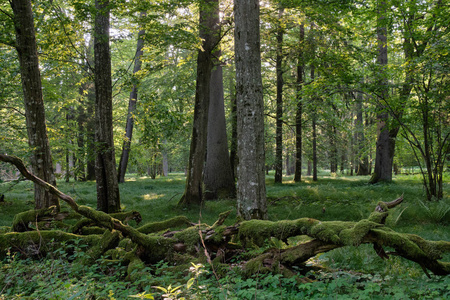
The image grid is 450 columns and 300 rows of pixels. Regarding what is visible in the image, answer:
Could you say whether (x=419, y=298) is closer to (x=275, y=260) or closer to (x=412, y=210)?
(x=275, y=260)

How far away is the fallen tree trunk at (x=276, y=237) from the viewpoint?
12.2 feet

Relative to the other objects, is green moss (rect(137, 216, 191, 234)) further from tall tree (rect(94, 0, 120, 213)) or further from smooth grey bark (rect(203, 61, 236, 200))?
smooth grey bark (rect(203, 61, 236, 200))

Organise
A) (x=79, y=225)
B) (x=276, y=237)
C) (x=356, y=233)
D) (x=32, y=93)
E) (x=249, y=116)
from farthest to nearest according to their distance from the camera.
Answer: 1. (x=32, y=93)
2. (x=79, y=225)
3. (x=249, y=116)
4. (x=276, y=237)
5. (x=356, y=233)

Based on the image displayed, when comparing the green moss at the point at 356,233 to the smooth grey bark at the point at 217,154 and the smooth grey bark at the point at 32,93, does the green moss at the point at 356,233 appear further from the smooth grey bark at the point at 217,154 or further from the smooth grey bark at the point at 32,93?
the smooth grey bark at the point at 217,154

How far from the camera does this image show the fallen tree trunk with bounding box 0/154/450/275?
3.72 metres

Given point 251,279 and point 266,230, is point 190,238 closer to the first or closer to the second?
point 266,230

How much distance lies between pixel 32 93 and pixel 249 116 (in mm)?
5680

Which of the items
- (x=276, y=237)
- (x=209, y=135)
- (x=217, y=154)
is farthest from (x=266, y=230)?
(x=209, y=135)

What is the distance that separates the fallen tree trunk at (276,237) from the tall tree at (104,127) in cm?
299

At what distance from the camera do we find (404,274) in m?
4.12

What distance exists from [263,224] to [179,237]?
1.51m

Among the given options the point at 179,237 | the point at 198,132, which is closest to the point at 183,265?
the point at 179,237

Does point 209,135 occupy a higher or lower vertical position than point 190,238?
higher

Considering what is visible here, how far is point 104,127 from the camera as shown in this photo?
9016 mm
